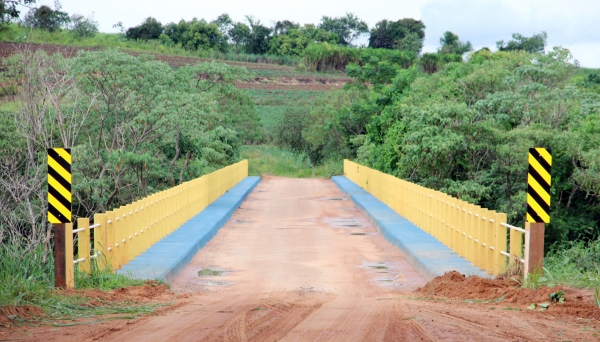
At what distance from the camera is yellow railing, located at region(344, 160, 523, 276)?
11844 mm

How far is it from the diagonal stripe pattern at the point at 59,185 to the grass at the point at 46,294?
2.61 feet

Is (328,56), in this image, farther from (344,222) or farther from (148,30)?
(344,222)

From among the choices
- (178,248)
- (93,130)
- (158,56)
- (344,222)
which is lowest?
(344,222)

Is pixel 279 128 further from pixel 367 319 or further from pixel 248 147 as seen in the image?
pixel 367 319

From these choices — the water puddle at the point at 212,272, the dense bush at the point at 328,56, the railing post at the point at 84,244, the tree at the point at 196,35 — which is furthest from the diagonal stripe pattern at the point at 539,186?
the dense bush at the point at 328,56

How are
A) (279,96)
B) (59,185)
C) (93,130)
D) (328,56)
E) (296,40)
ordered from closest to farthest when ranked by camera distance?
(59,185) → (93,130) → (279,96) → (328,56) → (296,40)

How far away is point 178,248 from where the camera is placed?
15391 millimetres

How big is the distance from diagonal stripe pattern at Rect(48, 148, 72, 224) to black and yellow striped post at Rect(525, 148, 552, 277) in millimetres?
6398

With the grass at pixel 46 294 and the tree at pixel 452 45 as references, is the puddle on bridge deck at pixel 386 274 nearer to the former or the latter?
the grass at pixel 46 294

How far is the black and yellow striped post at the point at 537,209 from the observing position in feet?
34.9

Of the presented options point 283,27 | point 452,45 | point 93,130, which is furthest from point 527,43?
point 93,130

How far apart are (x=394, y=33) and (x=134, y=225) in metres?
120

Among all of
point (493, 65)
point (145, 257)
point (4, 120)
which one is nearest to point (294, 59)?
point (493, 65)

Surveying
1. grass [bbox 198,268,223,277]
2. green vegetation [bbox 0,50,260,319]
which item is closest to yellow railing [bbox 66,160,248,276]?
grass [bbox 198,268,223,277]
